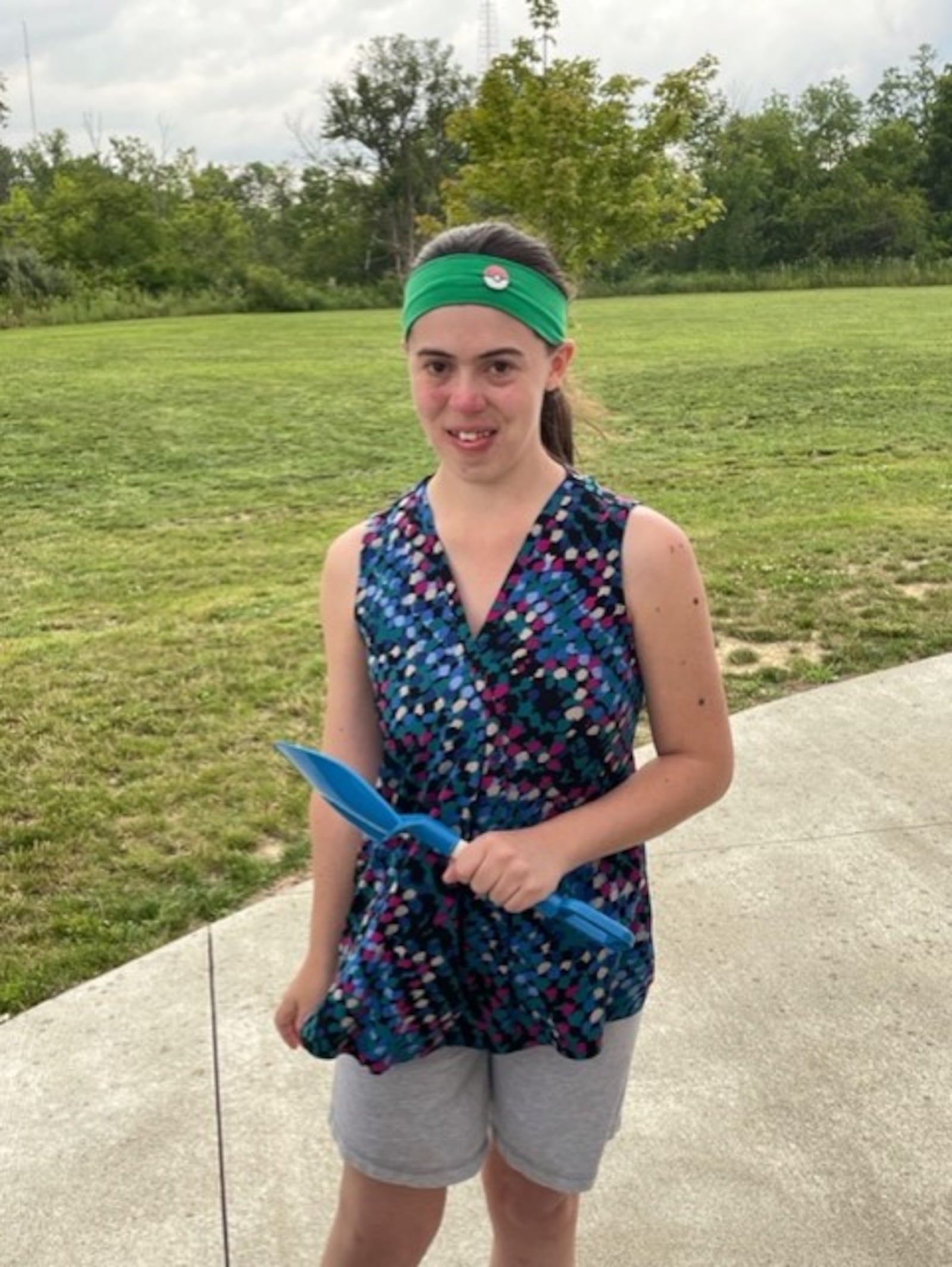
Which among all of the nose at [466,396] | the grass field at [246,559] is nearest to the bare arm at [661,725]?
the nose at [466,396]

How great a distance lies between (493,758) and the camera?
1.41m

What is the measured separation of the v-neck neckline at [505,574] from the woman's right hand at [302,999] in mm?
459

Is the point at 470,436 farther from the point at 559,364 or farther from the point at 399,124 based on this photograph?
the point at 399,124

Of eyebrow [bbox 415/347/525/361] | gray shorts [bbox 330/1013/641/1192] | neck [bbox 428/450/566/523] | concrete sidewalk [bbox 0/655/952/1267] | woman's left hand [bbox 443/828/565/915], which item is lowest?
concrete sidewalk [bbox 0/655/952/1267]

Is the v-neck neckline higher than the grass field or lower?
higher

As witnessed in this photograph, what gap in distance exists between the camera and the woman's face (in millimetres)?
1438

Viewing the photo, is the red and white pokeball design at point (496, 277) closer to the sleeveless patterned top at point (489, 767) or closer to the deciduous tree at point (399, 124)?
the sleeveless patterned top at point (489, 767)

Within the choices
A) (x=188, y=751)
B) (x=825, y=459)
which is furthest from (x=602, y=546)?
(x=825, y=459)

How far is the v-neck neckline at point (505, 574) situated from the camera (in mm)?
1424

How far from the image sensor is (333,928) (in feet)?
5.08

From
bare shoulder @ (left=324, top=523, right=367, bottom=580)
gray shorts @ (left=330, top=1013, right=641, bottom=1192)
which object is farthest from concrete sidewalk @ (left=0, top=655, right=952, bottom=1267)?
bare shoulder @ (left=324, top=523, right=367, bottom=580)

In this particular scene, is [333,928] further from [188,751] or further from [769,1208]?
[188,751]

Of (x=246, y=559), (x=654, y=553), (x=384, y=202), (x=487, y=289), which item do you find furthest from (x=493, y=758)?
(x=384, y=202)

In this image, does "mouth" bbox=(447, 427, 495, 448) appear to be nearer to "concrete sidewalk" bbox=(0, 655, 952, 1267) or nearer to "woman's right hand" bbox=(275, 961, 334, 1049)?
"woman's right hand" bbox=(275, 961, 334, 1049)
